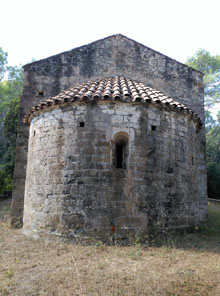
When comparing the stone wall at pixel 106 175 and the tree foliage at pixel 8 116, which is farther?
the tree foliage at pixel 8 116

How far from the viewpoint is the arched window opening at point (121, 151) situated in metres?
7.05

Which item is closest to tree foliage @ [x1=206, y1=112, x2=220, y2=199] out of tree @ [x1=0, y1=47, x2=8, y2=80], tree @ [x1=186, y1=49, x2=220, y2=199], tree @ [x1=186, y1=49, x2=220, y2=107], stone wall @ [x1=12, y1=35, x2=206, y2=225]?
tree @ [x1=186, y1=49, x2=220, y2=199]

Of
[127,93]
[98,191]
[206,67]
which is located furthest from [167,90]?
[206,67]

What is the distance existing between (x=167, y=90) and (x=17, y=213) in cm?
811

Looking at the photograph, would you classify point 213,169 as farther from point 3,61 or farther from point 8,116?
point 3,61

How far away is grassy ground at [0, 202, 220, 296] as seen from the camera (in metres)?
3.97

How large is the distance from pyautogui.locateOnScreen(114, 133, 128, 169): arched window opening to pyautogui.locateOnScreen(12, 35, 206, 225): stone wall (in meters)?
4.55

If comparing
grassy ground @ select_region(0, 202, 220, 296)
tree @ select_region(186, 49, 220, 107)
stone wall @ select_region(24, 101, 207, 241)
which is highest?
tree @ select_region(186, 49, 220, 107)

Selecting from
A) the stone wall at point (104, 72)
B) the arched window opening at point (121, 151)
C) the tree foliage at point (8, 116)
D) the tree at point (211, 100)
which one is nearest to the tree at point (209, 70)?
the tree at point (211, 100)

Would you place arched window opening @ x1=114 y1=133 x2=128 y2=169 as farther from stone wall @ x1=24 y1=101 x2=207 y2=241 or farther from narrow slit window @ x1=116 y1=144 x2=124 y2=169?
stone wall @ x1=24 y1=101 x2=207 y2=241

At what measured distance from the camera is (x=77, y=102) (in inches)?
283

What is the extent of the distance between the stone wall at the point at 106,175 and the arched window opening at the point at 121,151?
138mm

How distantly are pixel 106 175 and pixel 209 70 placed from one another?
25608 mm

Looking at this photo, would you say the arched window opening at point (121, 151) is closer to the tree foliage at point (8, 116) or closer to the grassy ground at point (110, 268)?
the grassy ground at point (110, 268)
